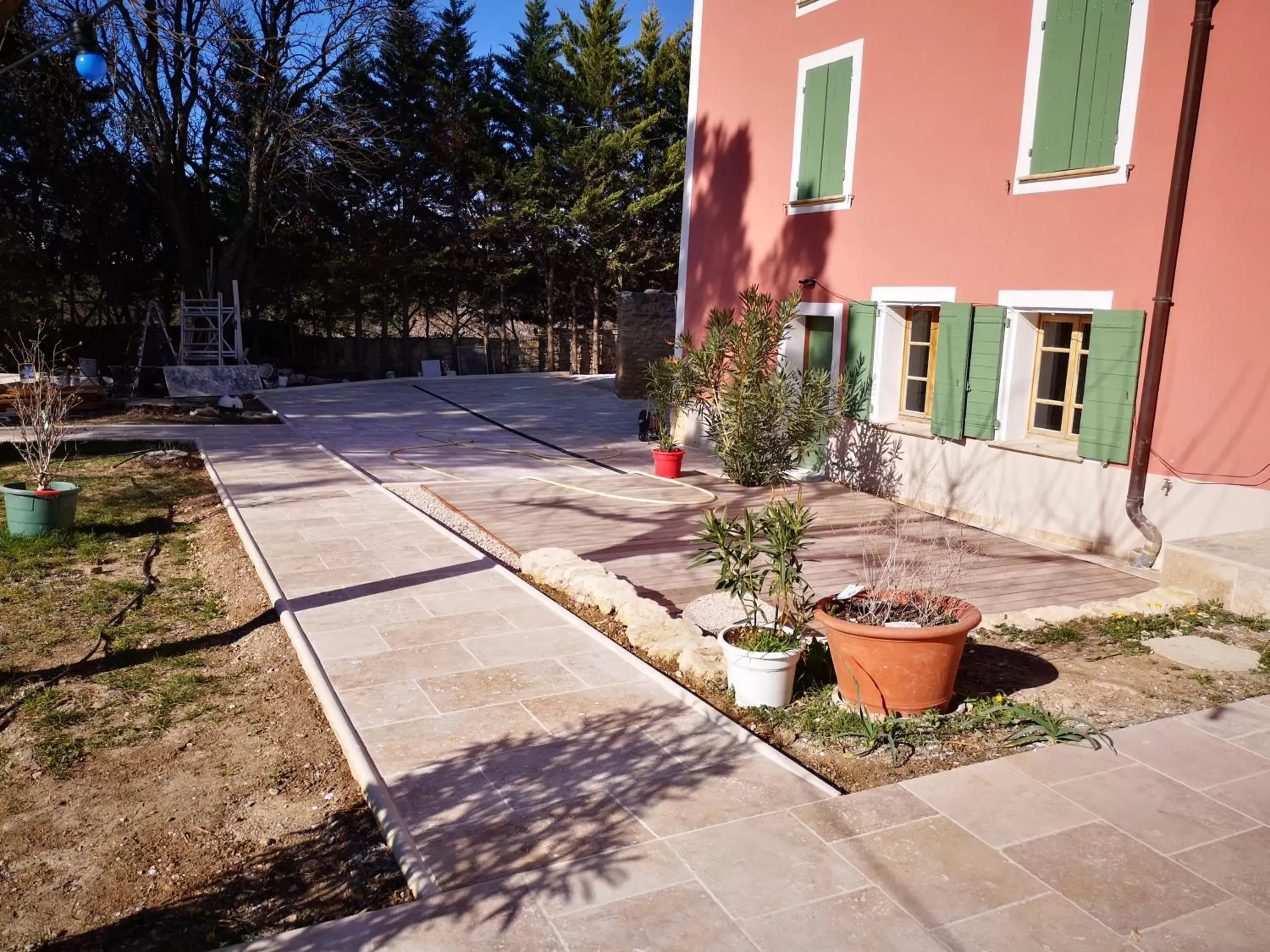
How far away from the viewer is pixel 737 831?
3453 millimetres

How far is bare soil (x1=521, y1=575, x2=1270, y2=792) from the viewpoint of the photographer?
414 cm

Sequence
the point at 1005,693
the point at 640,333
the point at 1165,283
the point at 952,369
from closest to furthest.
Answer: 1. the point at 1005,693
2. the point at 1165,283
3. the point at 952,369
4. the point at 640,333

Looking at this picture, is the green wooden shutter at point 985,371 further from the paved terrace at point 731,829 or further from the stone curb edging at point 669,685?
the paved terrace at point 731,829

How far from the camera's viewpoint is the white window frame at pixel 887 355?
10.2 meters

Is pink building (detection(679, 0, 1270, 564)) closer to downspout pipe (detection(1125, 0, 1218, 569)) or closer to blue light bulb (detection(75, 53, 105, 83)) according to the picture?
downspout pipe (detection(1125, 0, 1218, 569))

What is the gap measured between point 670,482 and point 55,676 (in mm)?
7032

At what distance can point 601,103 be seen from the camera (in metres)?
25.1

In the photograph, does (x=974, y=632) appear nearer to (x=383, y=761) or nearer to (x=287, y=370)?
(x=383, y=761)

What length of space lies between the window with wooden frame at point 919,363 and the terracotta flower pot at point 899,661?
6.07m

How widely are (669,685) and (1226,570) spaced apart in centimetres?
369

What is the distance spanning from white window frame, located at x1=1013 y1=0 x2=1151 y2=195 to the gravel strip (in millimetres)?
5490

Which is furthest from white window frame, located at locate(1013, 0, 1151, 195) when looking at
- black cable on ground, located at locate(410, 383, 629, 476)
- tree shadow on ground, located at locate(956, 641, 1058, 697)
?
black cable on ground, located at locate(410, 383, 629, 476)

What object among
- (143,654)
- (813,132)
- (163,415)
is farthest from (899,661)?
(163,415)

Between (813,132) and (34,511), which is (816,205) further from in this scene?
(34,511)
